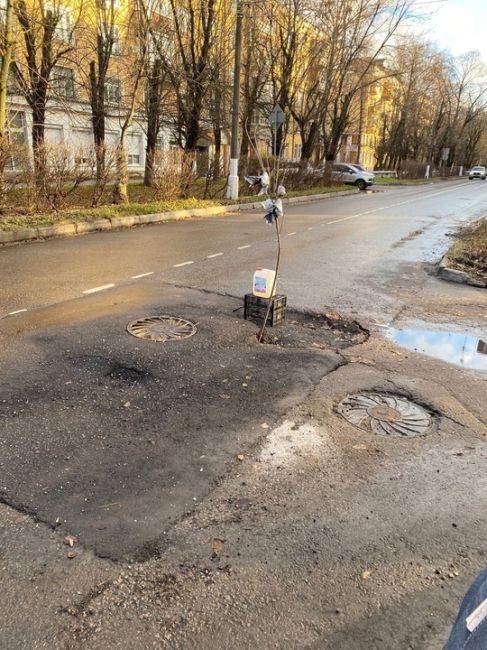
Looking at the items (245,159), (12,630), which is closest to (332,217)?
(245,159)

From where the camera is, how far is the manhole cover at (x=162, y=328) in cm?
526

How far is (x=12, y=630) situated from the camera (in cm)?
199

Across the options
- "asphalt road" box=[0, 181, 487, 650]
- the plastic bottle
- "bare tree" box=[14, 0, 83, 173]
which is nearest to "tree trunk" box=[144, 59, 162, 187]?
"bare tree" box=[14, 0, 83, 173]

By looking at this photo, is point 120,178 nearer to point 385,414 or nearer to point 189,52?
point 189,52

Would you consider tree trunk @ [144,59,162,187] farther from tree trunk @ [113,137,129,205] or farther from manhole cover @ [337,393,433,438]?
manhole cover @ [337,393,433,438]

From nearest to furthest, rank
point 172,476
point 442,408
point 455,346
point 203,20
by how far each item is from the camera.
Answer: point 172,476
point 442,408
point 455,346
point 203,20

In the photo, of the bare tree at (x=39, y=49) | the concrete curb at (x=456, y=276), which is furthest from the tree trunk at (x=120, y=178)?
the concrete curb at (x=456, y=276)

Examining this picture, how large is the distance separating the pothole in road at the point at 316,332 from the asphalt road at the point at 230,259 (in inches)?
19.6

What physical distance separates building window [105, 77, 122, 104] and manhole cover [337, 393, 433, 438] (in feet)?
69.2

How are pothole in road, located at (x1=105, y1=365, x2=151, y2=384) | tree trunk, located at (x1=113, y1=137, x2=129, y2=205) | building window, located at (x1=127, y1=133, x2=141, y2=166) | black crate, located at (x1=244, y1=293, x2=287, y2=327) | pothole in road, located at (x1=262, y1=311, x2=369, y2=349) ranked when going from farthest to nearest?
building window, located at (x1=127, y1=133, x2=141, y2=166) → tree trunk, located at (x1=113, y1=137, x2=129, y2=205) → black crate, located at (x1=244, y1=293, x2=287, y2=327) → pothole in road, located at (x1=262, y1=311, x2=369, y2=349) → pothole in road, located at (x1=105, y1=365, x2=151, y2=384)

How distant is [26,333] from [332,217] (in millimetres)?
13799

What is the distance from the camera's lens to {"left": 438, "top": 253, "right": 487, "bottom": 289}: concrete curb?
8.30m

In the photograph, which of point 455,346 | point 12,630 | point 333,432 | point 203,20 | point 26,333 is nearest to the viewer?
point 12,630

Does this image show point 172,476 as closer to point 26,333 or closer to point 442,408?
point 442,408
